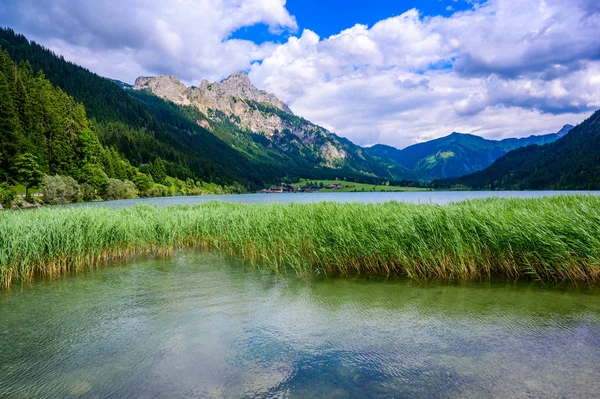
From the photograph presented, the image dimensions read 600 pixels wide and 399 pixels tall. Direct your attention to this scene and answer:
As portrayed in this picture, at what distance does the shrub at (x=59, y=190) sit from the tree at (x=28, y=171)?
237 cm

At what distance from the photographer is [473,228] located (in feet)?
36.8

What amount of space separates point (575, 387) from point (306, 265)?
8.76m

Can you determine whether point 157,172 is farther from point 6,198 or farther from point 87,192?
point 6,198

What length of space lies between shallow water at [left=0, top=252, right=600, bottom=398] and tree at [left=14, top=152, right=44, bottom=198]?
62.9 meters

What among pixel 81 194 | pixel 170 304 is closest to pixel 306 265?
pixel 170 304

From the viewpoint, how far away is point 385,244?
11.7m

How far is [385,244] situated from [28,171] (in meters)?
70.0

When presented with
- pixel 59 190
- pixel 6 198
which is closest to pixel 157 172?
pixel 59 190

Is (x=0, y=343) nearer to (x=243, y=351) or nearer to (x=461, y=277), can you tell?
(x=243, y=351)

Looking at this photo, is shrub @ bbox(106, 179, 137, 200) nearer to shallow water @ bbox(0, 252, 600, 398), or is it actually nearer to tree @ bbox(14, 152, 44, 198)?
tree @ bbox(14, 152, 44, 198)

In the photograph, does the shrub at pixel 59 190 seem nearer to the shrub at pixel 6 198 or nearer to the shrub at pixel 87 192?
the shrub at pixel 87 192

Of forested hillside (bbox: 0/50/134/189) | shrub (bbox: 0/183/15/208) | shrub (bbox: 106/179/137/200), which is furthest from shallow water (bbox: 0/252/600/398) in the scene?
shrub (bbox: 106/179/137/200)

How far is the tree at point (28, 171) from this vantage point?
5834 centimetres

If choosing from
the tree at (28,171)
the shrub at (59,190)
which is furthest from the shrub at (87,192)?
the tree at (28,171)
